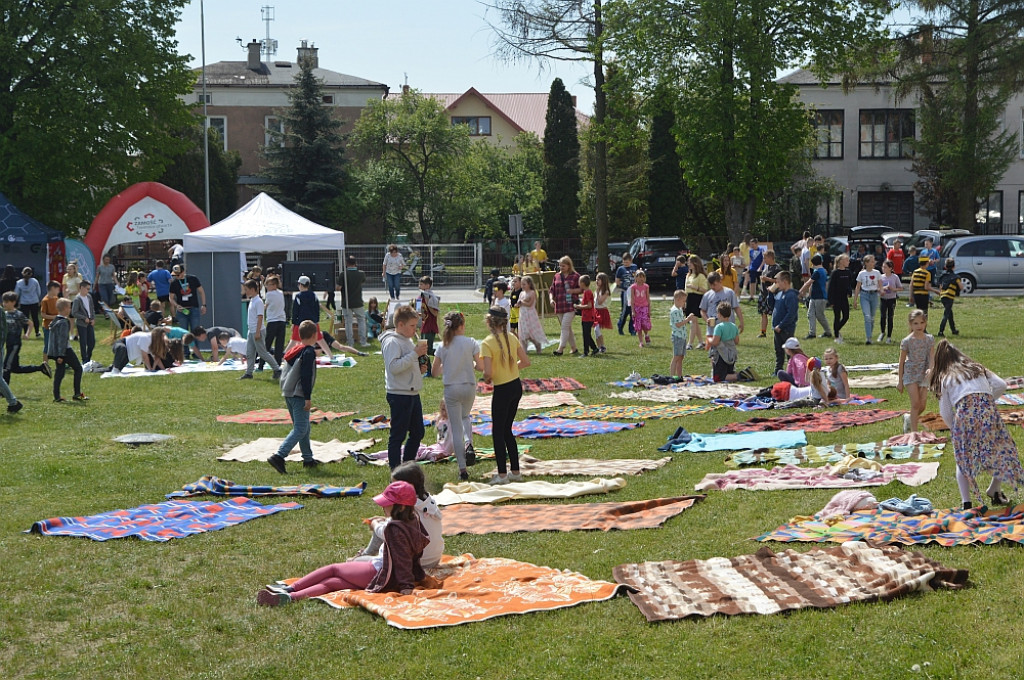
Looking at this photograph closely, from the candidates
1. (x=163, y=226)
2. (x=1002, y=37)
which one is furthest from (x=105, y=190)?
(x=1002, y=37)

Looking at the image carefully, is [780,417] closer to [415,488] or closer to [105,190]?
[415,488]

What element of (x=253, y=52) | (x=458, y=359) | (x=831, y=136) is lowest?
(x=458, y=359)

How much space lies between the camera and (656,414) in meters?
15.9

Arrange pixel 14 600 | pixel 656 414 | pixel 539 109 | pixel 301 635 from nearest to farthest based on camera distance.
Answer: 1. pixel 301 635
2. pixel 14 600
3. pixel 656 414
4. pixel 539 109

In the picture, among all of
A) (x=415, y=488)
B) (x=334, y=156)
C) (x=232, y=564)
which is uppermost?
(x=334, y=156)

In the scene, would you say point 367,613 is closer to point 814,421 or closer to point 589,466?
point 589,466

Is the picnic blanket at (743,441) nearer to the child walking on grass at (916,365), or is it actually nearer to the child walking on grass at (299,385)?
the child walking on grass at (916,365)

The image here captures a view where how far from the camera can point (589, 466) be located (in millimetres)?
12523

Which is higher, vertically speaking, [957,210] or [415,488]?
[957,210]

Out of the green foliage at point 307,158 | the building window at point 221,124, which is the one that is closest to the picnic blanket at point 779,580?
the green foliage at point 307,158

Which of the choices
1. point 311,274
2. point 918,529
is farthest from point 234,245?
point 918,529

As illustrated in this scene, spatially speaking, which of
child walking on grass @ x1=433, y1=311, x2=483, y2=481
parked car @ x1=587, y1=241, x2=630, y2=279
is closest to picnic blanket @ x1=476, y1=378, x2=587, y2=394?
child walking on grass @ x1=433, y1=311, x2=483, y2=481

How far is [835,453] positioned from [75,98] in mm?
A: 34326

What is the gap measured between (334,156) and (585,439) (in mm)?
44430
